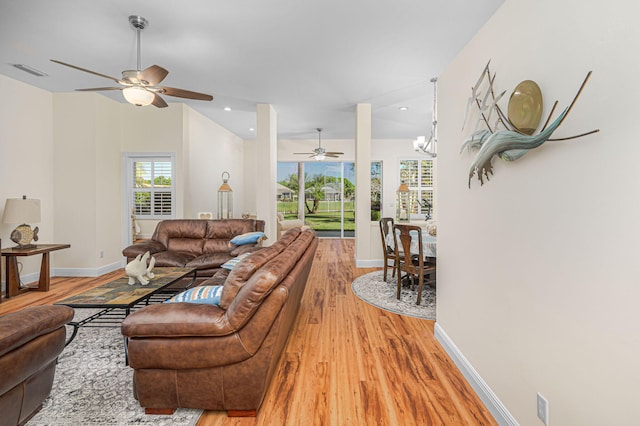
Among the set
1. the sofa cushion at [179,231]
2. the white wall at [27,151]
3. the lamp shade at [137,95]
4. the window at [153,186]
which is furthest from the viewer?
the window at [153,186]

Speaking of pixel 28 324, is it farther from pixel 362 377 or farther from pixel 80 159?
pixel 80 159

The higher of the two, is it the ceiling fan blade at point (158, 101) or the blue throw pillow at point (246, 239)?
the ceiling fan blade at point (158, 101)

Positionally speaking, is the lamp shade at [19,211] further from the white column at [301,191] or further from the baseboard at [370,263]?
the white column at [301,191]

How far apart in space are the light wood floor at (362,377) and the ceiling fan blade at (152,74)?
2811mm

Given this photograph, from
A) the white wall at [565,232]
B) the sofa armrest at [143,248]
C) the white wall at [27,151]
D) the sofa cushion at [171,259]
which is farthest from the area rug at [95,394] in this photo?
the white wall at [27,151]

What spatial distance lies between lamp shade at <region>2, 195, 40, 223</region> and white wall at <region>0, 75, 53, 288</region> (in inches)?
15.1

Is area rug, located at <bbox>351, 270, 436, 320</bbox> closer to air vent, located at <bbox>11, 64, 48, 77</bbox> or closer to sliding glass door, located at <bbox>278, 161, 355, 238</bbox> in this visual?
sliding glass door, located at <bbox>278, 161, 355, 238</bbox>

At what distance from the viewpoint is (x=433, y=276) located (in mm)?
4090

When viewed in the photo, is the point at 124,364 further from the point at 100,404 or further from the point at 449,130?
the point at 449,130

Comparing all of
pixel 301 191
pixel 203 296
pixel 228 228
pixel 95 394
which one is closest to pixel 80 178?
pixel 228 228

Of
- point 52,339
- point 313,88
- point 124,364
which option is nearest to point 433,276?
point 313,88

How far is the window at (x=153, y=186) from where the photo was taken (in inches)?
220

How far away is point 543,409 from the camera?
1320 millimetres

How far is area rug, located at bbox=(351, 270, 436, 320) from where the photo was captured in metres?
3.28
